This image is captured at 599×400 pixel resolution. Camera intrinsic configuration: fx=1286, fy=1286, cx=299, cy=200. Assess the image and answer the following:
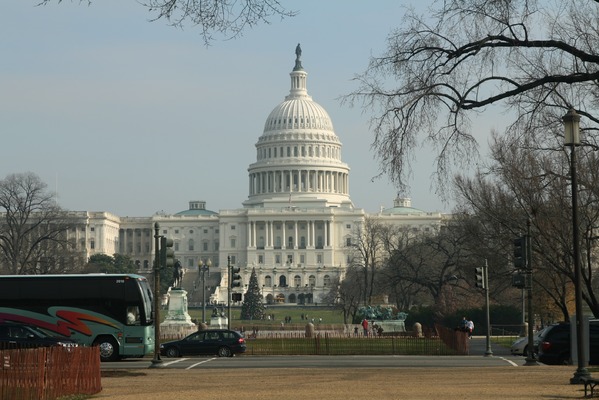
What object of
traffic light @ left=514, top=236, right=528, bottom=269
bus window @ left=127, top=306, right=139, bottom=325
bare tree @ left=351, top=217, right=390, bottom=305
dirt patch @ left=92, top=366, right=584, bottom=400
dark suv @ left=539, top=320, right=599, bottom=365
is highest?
bare tree @ left=351, top=217, right=390, bottom=305

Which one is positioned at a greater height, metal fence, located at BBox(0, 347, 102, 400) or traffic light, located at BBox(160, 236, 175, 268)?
traffic light, located at BBox(160, 236, 175, 268)

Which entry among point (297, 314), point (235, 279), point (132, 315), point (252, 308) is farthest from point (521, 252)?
point (297, 314)

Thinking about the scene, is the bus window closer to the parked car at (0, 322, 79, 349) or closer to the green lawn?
the parked car at (0, 322, 79, 349)

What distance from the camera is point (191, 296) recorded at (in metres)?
191

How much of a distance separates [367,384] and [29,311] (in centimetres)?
2240

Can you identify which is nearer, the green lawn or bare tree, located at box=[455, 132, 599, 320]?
bare tree, located at box=[455, 132, 599, 320]

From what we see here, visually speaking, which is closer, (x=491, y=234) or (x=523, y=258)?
(x=523, y=258)

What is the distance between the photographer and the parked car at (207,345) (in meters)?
50.6

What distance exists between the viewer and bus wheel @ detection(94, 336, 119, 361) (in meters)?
47.9

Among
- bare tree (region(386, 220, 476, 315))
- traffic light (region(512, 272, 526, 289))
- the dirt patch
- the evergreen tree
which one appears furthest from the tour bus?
the evergreen tree

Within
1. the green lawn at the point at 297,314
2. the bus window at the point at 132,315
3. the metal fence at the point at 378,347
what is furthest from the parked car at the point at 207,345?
the green lawn at the point at 297,314

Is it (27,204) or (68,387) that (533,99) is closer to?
(68,387)

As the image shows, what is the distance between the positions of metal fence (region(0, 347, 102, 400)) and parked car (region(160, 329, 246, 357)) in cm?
2078

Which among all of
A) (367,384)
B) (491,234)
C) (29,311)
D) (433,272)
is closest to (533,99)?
(367,384)
